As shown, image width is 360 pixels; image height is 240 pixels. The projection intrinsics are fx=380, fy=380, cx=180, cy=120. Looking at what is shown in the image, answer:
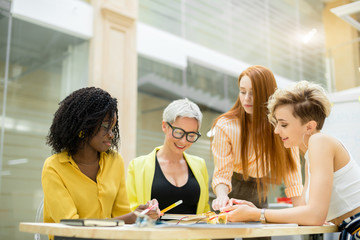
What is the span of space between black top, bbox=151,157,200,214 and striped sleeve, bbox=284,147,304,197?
1.86 ft

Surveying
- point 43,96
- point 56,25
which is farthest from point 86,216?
point 56,25

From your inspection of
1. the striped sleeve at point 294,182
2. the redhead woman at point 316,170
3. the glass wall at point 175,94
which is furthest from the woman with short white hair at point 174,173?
the glass wall at point 175,94

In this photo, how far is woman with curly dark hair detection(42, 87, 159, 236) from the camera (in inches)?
70.0

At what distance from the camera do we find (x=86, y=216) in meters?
1.81

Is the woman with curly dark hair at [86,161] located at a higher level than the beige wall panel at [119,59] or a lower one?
lower

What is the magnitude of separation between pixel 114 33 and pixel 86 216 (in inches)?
150

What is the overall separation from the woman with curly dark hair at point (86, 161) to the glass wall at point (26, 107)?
2.35m

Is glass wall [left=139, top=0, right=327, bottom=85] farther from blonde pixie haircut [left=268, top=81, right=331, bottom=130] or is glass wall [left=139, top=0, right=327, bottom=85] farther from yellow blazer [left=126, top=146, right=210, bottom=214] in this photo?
blonde pixie haircut [left=268, top=81, right=331, bottom=130]

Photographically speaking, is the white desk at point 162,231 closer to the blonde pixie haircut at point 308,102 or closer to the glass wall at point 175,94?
the blonde pixie haircut at point 308,102

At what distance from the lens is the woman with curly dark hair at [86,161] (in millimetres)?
1778

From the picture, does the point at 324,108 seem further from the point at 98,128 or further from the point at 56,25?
the point at 56,25

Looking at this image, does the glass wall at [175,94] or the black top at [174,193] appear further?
the glass wall at [175,94]

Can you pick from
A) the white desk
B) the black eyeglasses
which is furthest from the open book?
the black eyeglasses

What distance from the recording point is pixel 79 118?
74.3 inches
